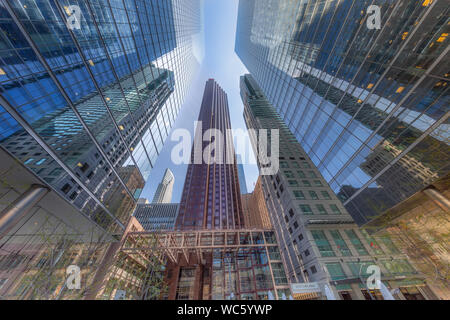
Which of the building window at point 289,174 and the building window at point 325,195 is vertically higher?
the building window at point 289,174

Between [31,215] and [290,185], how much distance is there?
3996 centimetres

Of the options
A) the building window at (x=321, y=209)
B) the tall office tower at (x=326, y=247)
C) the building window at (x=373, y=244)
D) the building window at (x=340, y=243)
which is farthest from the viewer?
the building window at (x=321, y=209)

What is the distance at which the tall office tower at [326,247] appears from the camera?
2250cm

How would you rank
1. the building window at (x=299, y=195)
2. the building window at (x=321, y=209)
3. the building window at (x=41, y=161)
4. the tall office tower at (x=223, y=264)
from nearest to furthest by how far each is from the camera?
the building window at (x=41, y=161)
the tall office tower at (x=223, y=264)
the building window at (x=321, y=209)
the building window at (x=299, y=195)

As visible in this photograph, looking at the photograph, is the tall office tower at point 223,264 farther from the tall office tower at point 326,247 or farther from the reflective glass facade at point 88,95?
the reflective glass facade at point 88,95

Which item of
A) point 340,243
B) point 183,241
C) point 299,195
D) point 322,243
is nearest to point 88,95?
point 183,241

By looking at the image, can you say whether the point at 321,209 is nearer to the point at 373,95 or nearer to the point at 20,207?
the point at 373,95

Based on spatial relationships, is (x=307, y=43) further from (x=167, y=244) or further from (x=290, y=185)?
(x=167, y=244)

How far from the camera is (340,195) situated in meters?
21.4

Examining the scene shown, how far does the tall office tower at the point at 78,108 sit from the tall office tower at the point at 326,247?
90.0 ft

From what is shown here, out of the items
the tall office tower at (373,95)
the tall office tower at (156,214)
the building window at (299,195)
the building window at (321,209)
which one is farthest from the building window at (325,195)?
the tall office tower at (156,214)

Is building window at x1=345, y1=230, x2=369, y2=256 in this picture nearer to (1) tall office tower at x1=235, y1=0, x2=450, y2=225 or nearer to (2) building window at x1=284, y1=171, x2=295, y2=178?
(1) tall office tower at x1=235, y1=0, x2=450, y2=225

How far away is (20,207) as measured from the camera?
12.2m

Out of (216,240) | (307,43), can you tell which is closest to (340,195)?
(216,240)
